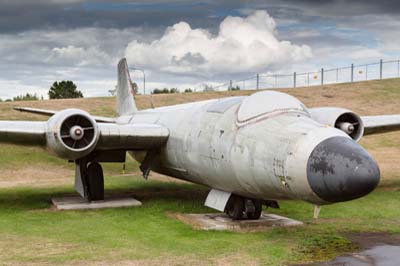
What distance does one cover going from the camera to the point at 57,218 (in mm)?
14703

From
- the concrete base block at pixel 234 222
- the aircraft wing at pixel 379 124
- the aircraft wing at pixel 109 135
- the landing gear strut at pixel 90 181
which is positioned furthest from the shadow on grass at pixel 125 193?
the aircraft wing at pixel 379 124

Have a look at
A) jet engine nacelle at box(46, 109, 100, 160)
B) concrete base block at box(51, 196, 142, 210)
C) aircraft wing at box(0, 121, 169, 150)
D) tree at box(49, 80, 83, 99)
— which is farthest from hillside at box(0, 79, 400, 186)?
tree at box(49, 80, 83, 99)

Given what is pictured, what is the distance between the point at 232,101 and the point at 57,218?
523 cm

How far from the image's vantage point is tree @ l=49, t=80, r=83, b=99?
63094 mm

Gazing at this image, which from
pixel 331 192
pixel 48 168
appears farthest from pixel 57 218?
pixel 48 168

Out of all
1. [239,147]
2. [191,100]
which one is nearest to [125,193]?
[239,147]

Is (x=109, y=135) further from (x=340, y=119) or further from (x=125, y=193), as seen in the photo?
(x=340, y=119)

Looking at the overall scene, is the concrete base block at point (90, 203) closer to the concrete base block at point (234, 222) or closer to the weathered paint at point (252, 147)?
the weathered paint at point (252, 147)

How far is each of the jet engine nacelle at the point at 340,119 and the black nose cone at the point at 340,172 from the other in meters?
6.42

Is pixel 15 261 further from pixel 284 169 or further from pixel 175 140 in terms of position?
pixel 175 140

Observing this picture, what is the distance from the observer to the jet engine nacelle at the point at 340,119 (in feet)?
53.5

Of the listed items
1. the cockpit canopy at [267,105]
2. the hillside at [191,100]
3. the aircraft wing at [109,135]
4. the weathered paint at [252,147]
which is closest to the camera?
the weathered paint at [252,147]

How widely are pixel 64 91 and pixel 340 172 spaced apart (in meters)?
56.8

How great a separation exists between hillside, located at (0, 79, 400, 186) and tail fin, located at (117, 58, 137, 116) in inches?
163
